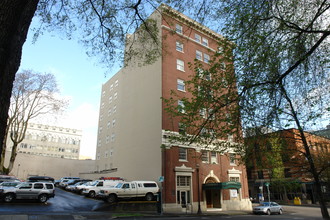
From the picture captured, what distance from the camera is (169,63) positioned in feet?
111

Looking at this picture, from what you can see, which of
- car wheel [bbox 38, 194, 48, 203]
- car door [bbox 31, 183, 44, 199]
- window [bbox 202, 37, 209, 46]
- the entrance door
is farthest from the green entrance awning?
window [bbox 202, 37, 209, 46]

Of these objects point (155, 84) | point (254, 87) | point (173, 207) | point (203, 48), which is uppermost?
point (203, 48)

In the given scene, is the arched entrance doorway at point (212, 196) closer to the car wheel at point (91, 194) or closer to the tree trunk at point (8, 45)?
the car wheel at point (91, 194)

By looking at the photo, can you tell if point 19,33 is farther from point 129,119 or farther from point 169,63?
point 129,119

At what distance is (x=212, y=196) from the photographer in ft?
107

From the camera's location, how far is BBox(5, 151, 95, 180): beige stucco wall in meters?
54.9

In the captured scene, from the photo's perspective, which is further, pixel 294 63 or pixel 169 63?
pixel 169 63

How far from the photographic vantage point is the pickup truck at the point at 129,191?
959 inches

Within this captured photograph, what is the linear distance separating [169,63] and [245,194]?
22.7 m

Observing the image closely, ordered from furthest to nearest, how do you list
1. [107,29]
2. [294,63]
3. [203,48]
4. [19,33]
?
[203,48], [294,63], [107,29], [19,33]

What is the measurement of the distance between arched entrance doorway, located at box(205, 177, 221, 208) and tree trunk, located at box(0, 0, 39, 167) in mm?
31528

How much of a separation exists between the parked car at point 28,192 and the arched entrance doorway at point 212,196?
1931cm

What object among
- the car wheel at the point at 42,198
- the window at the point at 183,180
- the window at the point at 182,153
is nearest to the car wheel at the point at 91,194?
the car wheel at the point at 42,198

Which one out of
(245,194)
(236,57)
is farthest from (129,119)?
(236,57)
